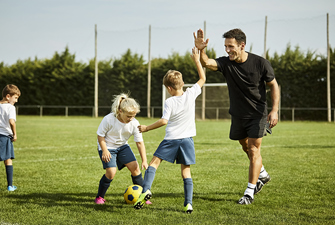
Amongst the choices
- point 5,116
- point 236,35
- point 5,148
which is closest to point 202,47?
point 236,35

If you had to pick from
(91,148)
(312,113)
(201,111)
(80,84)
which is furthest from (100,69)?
(91,148)

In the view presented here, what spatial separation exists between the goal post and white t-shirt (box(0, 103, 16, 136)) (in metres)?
23.0

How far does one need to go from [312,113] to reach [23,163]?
23.7 m

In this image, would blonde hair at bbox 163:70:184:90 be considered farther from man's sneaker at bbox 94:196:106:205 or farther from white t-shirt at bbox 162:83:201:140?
man's sneaker at bbox 94:196:106:205

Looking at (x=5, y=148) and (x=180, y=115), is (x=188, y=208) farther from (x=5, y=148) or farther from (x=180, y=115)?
(x=5, y=148)

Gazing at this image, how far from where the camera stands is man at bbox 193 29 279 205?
4691 mm

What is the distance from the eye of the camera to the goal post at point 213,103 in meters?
28.4

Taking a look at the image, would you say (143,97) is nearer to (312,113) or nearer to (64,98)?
(64,98)

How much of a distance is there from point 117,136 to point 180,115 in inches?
34.3

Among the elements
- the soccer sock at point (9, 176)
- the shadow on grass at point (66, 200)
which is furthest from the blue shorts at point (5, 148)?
the shadow on grass at point (66, 200)

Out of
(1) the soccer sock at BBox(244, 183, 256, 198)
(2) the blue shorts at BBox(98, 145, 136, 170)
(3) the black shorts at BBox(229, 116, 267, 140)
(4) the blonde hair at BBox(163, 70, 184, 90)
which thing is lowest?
(1) the soccer sock at BBox(244, 183, 256, 198)

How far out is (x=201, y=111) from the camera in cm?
2891

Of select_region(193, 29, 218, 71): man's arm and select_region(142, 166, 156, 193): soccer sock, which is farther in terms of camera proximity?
select_region(193, 29, 218, 71): man's arm

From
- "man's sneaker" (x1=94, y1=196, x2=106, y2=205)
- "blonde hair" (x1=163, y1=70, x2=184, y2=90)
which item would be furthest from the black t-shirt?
"man's sneaker" (x1=94, y1=196, x2=106, y2=205)
